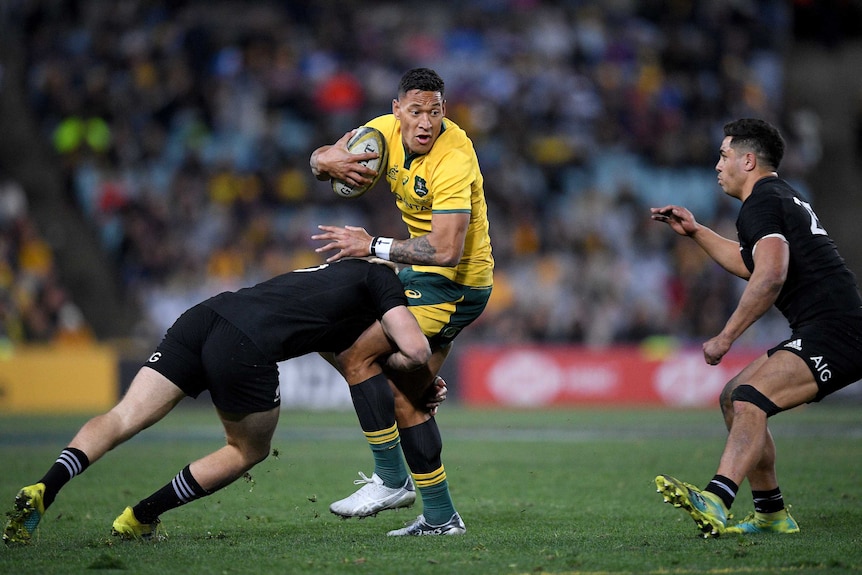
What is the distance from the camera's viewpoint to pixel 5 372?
59.4 ft

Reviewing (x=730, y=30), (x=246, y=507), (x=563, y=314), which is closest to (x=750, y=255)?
(x=246, y=507)

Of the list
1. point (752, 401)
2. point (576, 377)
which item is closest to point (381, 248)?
point (752, 401)

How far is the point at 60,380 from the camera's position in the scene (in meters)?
18.4

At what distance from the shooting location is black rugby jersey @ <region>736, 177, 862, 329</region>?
6.80 m

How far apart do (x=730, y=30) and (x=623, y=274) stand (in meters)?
6.77

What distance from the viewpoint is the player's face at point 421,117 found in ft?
23.1

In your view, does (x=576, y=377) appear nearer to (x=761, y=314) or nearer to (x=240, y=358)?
(x=761, y=314)

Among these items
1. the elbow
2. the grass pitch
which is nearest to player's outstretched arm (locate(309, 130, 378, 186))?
the elbow

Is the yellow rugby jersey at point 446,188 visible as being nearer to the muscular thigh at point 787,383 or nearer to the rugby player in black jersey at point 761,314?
the rugby player in black jersey at point 761,314

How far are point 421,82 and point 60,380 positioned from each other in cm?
1314

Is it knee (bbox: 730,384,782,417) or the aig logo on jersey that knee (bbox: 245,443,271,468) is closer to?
knee (bbox: 730,384,782,417)

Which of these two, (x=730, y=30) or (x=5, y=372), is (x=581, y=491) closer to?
(x=5, y=372)

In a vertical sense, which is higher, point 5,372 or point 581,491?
point 5,372

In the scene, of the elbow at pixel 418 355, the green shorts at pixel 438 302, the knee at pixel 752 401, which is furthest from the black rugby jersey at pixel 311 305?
the knee at pixel 752 401
